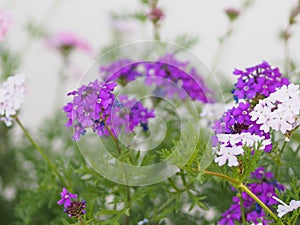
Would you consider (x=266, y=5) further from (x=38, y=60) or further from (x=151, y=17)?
(x=151, y=17)

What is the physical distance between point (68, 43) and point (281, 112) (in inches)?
33.4

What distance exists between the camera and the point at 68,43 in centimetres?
148

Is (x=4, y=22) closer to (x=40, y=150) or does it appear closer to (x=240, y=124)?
(x=40, y=150)

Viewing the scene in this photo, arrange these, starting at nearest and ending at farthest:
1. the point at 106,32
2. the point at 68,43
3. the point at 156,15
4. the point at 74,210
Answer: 1. the point at 74,210
2. the point at 156,15
3. the point at 68,43
4. the point at 106,32

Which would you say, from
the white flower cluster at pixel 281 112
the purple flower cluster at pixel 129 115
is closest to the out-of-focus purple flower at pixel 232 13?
the purple flower cluster at pixel 129 115

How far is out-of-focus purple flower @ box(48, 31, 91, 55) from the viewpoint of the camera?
149 cm

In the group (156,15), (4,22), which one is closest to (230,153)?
(156,15)

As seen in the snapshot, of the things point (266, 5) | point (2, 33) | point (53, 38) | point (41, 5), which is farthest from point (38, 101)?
point (2, 33)

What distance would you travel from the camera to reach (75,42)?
4.88 ft

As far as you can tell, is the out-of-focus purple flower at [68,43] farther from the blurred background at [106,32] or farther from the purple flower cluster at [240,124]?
the purple flower cluster at [240,124]

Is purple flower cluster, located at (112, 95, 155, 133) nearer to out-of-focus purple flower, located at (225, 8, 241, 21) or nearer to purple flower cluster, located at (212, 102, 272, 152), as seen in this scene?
purple flower cluster, located at (212, 102, 272, 152)

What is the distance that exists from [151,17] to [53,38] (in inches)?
16.9

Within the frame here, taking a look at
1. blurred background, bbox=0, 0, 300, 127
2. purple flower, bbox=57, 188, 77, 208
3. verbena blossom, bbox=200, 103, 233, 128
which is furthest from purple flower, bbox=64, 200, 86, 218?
blurred background, bbox=0, 0, 300, 127

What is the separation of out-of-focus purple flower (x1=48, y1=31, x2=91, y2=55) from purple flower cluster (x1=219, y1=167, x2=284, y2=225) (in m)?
0.69
